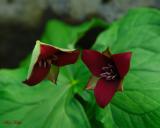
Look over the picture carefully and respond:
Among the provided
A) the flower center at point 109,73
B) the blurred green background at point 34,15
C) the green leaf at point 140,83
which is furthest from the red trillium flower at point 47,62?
the blurred green background at point 34,15

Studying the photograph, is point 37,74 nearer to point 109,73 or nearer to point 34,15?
point 109,73

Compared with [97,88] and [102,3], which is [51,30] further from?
[97,88]

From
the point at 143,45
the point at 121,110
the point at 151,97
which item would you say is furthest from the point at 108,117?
the point at 143,45

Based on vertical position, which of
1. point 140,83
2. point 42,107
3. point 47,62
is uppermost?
point 47,62

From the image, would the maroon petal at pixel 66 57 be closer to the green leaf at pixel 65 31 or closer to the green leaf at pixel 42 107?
the green leaf at pixel 42 107

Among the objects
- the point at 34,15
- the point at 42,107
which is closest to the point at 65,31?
the point at 34,15

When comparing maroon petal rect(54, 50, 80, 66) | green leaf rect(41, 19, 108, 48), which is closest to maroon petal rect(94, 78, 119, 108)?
maroon petal rect(54, 50, 80, 66)
